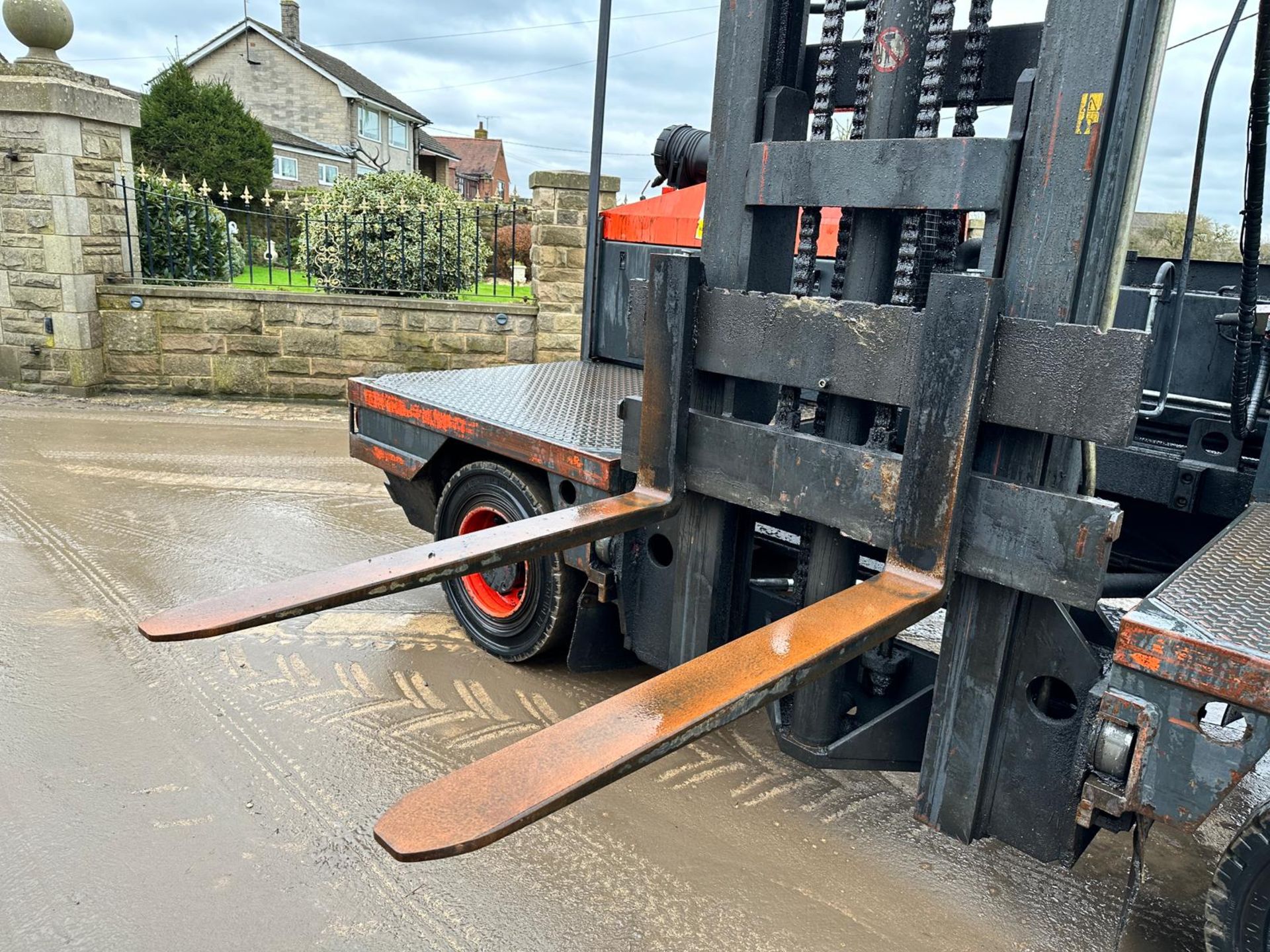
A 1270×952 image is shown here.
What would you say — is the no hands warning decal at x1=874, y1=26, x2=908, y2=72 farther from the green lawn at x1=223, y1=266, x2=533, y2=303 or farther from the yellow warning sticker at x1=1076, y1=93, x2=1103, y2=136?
the green lawn at x1=223, y1=266, x2=533, y2=303

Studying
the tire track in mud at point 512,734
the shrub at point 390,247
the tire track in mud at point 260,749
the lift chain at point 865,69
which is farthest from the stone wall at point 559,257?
the lift chain at point 865,69

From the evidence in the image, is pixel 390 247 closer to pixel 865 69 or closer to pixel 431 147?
pixel 865 69

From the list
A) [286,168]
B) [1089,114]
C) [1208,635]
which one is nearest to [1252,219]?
[1089,114]

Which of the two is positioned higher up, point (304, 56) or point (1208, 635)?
point (304, 56)

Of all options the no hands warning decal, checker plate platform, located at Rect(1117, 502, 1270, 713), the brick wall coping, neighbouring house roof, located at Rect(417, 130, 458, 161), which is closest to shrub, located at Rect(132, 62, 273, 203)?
the brick wall coping

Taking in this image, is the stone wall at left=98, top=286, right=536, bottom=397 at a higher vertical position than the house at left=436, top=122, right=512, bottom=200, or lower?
lower

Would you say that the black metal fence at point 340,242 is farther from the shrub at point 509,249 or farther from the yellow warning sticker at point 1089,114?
the yellow warning sticker at point 1089,114

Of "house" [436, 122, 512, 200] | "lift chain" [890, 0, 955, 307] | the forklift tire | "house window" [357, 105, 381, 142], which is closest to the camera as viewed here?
"lift chain" [890, 0, 955, 307]

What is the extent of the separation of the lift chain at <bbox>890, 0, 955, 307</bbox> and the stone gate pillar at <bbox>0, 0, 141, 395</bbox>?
870cm

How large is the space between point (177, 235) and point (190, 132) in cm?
1667

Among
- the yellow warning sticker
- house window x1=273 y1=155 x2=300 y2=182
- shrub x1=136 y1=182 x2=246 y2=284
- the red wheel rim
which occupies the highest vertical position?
house window x1=273 y1=155 x2=300 y2=182

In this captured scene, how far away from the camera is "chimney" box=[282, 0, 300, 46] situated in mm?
41500

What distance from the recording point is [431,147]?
155ft

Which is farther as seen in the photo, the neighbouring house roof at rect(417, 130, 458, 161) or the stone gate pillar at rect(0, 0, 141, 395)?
the neighbouring house roof at rect(417, 130, 458, 161)
